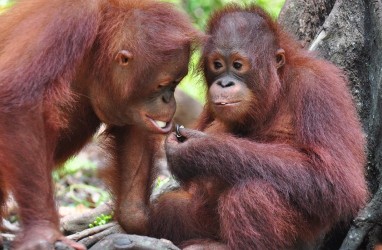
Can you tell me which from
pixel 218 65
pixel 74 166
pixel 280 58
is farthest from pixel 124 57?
pixel 74 166

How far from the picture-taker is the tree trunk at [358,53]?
489 cm

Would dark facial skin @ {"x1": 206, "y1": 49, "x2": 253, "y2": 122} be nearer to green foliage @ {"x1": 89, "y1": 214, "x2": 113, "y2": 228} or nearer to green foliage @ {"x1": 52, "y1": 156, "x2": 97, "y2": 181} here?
green foliage @ {"x1": 89, "y1": 214, "x2": 113, "y2": 228}

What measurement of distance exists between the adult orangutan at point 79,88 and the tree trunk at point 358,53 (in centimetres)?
124

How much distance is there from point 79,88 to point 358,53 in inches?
72.5

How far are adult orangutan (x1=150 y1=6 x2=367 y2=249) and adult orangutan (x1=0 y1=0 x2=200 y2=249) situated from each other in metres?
0.25

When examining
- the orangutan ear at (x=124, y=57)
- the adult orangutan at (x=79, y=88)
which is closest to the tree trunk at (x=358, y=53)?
the adult orangutan at (x=79, y=88)

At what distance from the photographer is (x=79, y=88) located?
15.4 feet

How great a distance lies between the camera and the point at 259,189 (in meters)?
4.32

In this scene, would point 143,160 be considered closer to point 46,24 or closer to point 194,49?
point 194,49

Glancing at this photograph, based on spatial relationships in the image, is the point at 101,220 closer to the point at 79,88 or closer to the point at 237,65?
the point at 79,88

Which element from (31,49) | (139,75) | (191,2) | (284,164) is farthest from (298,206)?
(191,2)

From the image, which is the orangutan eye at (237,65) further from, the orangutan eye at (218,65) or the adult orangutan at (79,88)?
the adult orangutan at (79,88)

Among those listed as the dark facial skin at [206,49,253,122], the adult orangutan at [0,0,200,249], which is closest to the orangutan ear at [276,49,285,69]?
the dark facial skin at [206,49,253,122]

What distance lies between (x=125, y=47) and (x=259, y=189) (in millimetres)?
1033
